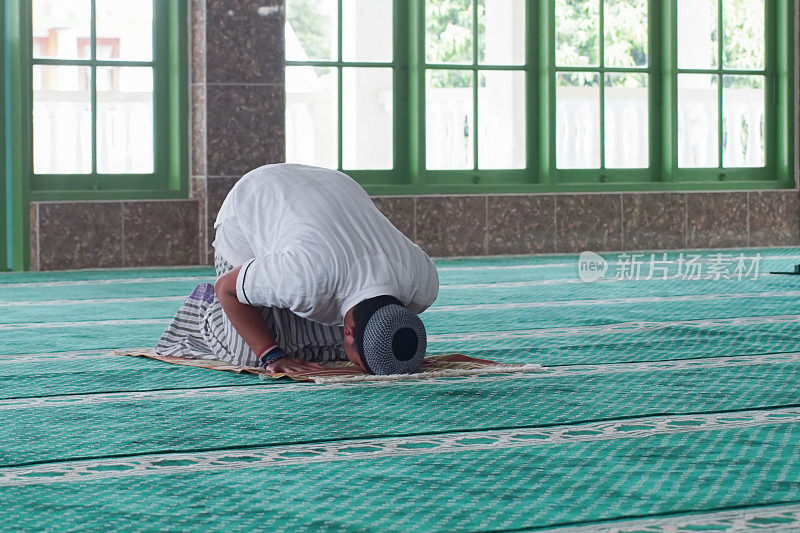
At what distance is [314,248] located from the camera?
11.0ft

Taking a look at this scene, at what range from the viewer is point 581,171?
347 inches

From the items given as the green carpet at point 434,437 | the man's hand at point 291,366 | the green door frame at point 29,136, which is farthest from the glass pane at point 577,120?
the man's hand at point 291,366

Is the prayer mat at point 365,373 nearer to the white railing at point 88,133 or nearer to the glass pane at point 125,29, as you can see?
the white railing at point 88,133

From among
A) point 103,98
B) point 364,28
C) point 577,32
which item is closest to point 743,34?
point 577,32

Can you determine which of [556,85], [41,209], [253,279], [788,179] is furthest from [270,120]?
[253,279]

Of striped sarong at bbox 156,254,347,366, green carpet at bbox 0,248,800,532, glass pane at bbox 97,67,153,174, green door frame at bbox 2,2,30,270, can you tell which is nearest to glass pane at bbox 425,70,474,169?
glass pane at bbox 97,67,153,174

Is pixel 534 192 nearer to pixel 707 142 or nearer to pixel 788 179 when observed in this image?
pixel 707 142

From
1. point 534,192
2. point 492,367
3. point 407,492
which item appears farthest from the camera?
point 534,192

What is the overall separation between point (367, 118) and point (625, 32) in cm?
184

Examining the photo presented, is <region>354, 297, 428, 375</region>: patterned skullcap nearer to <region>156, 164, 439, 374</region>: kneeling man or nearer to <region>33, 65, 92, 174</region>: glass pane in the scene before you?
<region>156, 164, 439, 374</region>: kneeling man

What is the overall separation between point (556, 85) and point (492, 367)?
5281 mm

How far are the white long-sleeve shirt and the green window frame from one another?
14.8 ft

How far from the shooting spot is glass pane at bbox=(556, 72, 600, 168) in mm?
8711

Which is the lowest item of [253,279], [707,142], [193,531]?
[193,531]
